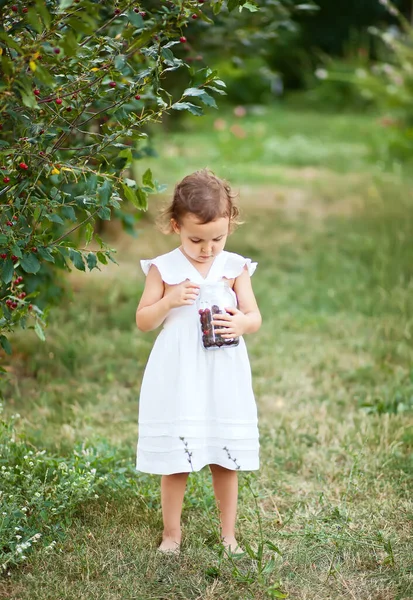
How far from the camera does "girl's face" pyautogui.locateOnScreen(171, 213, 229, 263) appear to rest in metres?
2.59

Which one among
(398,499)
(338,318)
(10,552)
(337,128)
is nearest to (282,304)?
(338,318)

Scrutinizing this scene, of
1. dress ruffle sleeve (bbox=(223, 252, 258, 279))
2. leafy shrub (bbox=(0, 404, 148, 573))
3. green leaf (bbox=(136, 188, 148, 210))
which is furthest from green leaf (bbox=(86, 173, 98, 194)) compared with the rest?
leafy shrub (bbox=(0, 404, 148, 573))

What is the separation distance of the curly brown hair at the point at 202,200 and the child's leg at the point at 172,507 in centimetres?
89

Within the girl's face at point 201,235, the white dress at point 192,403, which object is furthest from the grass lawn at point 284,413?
the girl's face at point 201,235

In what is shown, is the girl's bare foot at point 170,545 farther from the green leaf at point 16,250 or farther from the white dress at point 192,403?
the green leaf at point 16,250

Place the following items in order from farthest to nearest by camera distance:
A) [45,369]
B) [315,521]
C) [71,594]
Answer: [45,369], [315,521], [71,594]

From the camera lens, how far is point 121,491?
3023 millimetres

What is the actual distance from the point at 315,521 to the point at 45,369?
2031mm

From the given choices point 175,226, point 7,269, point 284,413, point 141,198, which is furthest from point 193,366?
point 284,413

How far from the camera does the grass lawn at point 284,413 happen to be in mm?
2586

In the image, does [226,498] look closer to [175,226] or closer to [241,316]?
[241,316]

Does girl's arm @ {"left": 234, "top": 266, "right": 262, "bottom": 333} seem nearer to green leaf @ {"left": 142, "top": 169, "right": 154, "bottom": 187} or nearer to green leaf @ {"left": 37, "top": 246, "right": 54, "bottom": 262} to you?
green leaf @ {"left": 142, "top": 169, "right": 154, "bottom": 187}

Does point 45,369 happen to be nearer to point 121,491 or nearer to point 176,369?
point 121,491

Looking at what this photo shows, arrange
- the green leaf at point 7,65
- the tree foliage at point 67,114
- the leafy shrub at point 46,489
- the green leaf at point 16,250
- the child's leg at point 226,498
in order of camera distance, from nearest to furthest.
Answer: the green leaf at point 7,65 → the tree foliage at point 67,114 → the green leaf at point 16,250 → the leafy shrub at point 46,489 → the child's leg at point 226,498
